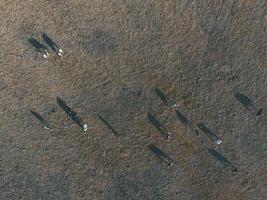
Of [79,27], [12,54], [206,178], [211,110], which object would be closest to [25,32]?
[12,54]

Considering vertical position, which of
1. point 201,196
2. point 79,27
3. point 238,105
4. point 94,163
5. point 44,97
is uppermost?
point 79,27

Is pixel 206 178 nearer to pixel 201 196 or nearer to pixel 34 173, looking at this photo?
pixel 201 196

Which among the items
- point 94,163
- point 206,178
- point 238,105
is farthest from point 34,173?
point 238,105

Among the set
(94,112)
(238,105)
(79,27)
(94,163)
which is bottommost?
(238,105)

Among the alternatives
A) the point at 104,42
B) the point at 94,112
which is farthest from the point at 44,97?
the point at 104,42

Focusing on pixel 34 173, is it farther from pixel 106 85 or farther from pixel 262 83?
pixel 262 83

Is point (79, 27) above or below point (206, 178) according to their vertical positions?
above

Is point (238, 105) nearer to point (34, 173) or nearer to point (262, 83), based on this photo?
point (262, 83)

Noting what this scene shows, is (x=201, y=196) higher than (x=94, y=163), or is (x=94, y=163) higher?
(x=94, y=163)
